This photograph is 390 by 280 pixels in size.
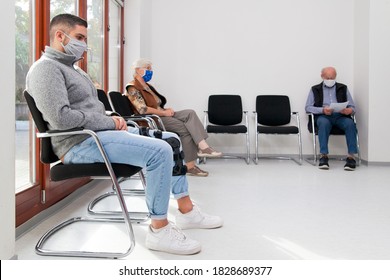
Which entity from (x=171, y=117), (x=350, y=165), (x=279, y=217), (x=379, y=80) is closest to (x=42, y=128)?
(x=279, y=217)

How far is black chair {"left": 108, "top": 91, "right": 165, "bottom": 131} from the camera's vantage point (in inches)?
121

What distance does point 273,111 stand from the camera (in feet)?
16.6

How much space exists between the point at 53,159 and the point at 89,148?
232mm

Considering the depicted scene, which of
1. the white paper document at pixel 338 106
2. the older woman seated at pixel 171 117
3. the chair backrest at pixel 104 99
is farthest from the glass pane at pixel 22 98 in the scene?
the white paper document at pixel 338 106

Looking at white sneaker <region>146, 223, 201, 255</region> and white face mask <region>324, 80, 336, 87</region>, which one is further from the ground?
white face mask <region>324, 80, 336, 87</region>

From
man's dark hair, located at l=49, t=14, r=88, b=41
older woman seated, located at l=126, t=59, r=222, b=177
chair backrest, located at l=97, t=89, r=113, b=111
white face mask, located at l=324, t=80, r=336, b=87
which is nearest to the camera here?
man's dark hair, located at l=49, t=14, r=88, b=41

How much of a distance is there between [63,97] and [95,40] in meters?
2.34

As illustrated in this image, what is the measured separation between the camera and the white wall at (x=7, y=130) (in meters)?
1.47

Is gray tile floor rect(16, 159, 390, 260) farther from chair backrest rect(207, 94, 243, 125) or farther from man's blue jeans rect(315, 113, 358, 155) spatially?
chair backrest rect(207, 94, 243, 125)

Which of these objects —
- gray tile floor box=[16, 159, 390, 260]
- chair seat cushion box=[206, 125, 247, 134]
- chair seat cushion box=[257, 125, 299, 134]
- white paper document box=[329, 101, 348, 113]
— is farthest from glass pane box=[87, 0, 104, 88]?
white paper document box=[329, 101, 348, 113]

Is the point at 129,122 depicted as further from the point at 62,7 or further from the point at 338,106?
the point at 338,106
